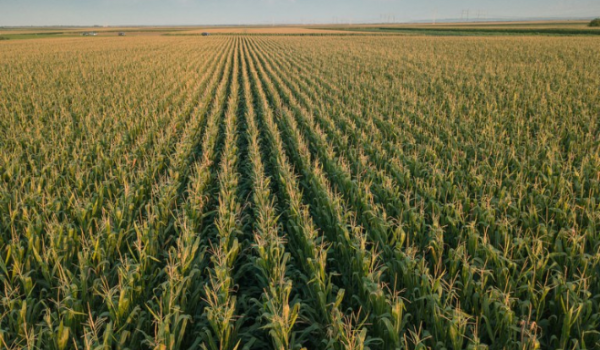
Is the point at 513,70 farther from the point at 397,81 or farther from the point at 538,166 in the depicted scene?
the point at 538,166

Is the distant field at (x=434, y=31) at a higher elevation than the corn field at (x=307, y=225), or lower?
higher

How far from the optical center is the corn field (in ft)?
10.4

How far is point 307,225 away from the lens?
420 cm

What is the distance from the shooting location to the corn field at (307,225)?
10.4 ft

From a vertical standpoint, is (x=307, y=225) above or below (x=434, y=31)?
below

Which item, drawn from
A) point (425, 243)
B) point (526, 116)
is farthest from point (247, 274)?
point (526, 116)

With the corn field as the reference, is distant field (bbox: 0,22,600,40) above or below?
above

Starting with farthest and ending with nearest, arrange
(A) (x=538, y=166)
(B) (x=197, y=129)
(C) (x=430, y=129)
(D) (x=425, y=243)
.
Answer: (B) (x=197, y=129)
(C) (x=430, y=129)
(A) (x=538, y=166)
(D) (x=425, y=243)

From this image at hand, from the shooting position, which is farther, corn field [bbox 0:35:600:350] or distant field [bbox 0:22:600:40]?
distant field [bbox 0:22:600:40]

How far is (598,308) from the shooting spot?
10.6 ft

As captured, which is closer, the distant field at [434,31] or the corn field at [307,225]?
the corn field at [307,225]

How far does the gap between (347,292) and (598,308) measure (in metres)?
2.22

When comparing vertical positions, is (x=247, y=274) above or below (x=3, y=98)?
below

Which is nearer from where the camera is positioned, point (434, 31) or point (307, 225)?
point (307, 225)
